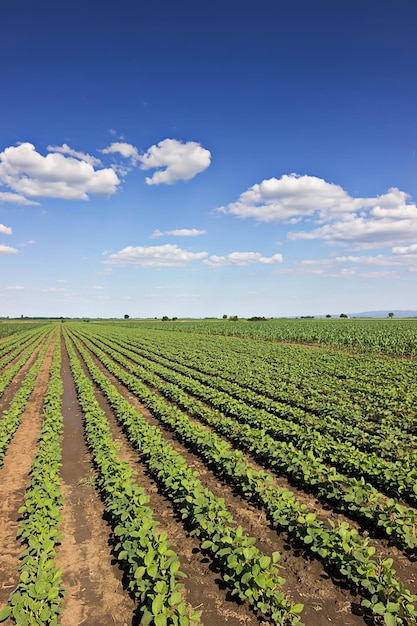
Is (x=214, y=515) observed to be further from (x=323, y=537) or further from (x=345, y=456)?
(x=345, y=456)

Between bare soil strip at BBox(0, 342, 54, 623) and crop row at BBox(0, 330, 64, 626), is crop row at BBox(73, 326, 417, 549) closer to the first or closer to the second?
crop row at BBox(0, 330, 64, 626)

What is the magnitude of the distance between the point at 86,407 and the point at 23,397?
12.8 feet

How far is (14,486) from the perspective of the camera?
25.6 ft

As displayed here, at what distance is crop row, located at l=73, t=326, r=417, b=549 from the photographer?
17.2 ft

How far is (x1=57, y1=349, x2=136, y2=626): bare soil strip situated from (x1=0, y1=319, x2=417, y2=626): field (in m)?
0.02

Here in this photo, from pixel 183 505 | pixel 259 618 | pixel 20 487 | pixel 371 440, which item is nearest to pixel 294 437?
pixel 371 440

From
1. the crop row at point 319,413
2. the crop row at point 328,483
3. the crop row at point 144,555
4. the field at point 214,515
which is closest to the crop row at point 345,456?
the field at point 214,515

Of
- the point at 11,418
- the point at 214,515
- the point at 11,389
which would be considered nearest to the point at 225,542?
the point at 214,515

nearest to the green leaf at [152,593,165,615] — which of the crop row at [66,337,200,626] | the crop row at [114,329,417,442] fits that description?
the crop row at [66,337,200,626]

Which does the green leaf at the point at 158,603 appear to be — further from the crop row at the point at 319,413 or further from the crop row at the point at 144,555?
the crop row at the point at 319,413

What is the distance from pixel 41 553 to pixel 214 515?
2.43 metres

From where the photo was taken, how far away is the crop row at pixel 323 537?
3.93 metres

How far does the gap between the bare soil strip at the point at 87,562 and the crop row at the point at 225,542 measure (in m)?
1.27

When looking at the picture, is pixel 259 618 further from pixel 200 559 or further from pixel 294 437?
pixel 294 437
